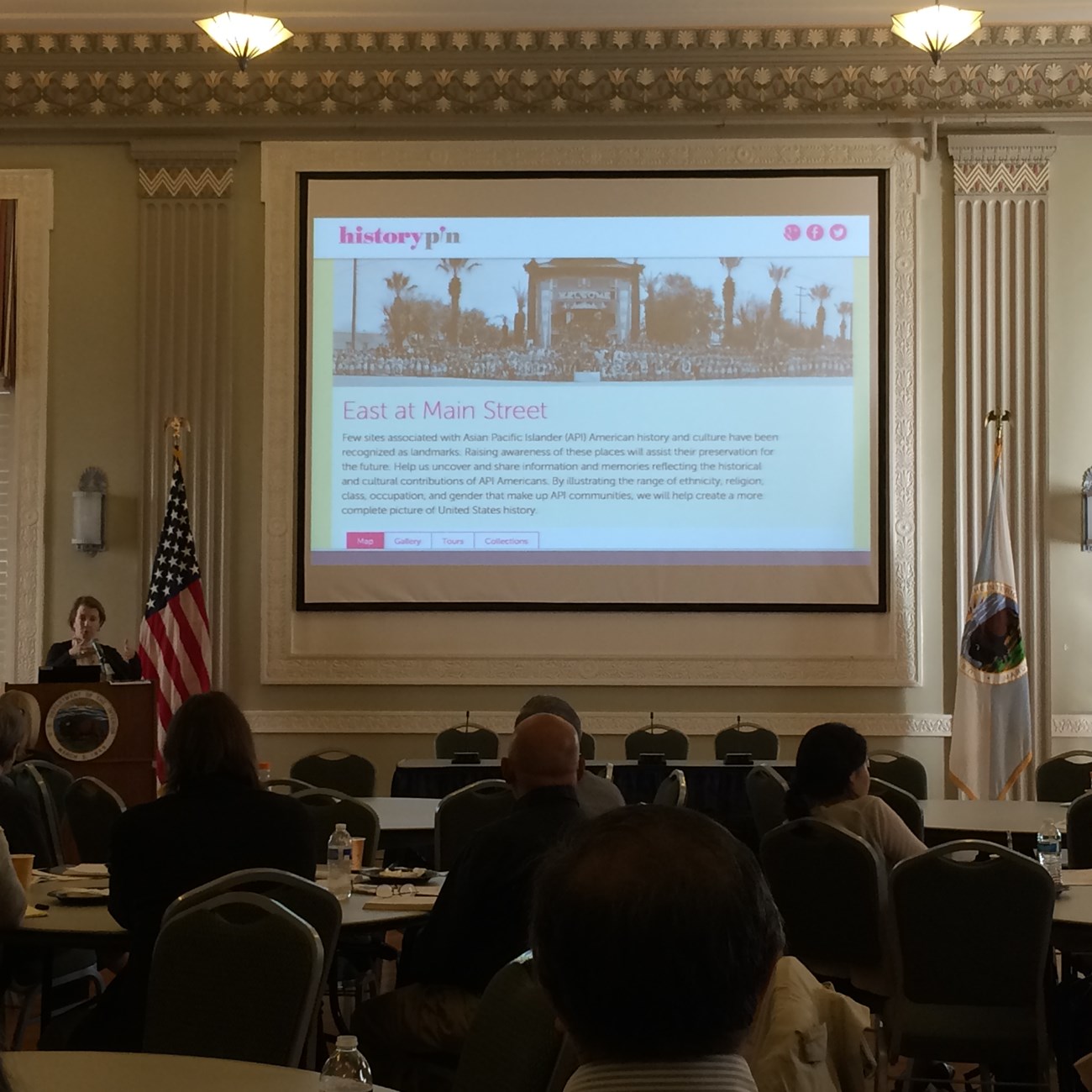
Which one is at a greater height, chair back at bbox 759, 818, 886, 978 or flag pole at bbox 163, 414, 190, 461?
flag pole at bbox 163, 414, 190, 461

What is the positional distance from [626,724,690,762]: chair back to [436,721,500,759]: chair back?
2.54 feet

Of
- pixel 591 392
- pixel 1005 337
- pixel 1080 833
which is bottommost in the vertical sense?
pixel 1080 833

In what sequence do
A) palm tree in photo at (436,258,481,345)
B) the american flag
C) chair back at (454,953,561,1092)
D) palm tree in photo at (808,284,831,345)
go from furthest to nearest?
palm tree in photo at (436,258,481,345) < palm tree in photo at (808,284,831,345) < the american flag < chair back at (454,953,561,1092)

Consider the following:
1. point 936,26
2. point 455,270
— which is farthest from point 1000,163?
point 455,270

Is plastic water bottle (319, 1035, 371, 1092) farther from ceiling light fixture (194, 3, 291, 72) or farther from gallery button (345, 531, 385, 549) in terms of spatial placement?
gallery button (345, 531, 385, 549)

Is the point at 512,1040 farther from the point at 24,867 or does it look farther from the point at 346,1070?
the point at 24,867

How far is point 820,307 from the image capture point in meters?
9.22

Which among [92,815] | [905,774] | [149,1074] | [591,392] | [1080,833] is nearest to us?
[149,1074]

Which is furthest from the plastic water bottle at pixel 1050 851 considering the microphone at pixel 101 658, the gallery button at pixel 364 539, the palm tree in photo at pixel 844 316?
the gallery button at pixel 364 539

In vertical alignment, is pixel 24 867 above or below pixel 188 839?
below

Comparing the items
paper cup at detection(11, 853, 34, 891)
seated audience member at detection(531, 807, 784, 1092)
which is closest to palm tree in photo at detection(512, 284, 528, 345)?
paper cup at detection(11, 853, 34, 891)

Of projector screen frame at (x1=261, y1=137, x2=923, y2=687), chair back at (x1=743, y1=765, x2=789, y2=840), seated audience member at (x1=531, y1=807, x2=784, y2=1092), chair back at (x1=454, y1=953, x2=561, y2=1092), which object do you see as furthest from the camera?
projector screen frame at (x1=261, y1=137, x2=923, y2=687)

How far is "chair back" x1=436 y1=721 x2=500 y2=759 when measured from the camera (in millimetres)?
8297

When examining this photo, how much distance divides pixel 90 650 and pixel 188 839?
182 inches
